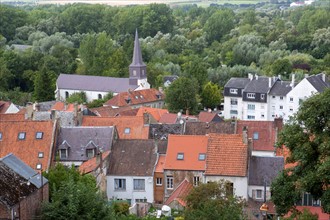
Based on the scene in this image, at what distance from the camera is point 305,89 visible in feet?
217

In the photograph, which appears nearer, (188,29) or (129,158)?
(129,158)

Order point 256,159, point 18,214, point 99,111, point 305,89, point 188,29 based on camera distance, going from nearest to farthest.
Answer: point 18,214 → point 256,159 → point 99,111 → point 305,89 → point 188,29

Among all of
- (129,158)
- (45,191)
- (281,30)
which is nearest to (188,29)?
(281,30)

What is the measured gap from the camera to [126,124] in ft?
146

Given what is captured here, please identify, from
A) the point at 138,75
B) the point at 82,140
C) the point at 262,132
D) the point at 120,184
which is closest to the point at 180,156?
the point at 120,184

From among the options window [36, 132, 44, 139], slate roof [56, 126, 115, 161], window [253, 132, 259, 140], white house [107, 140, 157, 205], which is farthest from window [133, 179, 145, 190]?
window [253, 132, 259, 140]

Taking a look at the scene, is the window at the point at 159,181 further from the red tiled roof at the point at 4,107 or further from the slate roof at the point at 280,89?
the slate roof at the point at 280,89

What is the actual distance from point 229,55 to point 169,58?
10.7 m

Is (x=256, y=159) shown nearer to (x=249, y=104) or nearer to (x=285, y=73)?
(x=249, y=104)

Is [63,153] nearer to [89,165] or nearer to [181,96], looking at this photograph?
[89,165]

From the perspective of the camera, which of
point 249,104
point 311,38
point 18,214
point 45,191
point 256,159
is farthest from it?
point 311,38

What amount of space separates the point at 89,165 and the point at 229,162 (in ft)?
25.2

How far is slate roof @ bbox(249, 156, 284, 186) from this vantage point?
35625 mm

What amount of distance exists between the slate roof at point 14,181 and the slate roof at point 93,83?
5143cm
